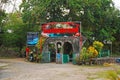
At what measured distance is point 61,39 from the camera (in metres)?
26.9

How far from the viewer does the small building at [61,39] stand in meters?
26.4

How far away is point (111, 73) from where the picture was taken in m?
3.79

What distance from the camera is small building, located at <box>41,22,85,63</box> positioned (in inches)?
1038

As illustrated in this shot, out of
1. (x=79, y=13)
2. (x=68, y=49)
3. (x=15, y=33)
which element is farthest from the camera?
(x=15, y=33)

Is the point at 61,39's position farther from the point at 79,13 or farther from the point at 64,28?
the point at 79,13

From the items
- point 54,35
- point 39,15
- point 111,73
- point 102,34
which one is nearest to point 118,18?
point 102,34

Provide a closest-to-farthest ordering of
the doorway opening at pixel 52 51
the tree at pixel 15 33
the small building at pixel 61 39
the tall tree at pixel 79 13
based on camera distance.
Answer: the small building at pixel 61 39 < the doorway opening at pixel 52 51 < the tall tree at pixel 79 13 < the tree at pixel 15 33

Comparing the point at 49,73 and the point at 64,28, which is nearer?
the point at 49,73

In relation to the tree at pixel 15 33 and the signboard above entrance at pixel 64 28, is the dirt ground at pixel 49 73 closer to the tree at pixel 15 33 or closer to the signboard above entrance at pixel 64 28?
the signboard above entrance at pixel 64 28

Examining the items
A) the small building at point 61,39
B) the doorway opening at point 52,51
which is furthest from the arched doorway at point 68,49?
the doorway opening at point 52,51

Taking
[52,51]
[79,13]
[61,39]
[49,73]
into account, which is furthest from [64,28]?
[49,73]

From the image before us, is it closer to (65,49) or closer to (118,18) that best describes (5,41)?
(65,49)

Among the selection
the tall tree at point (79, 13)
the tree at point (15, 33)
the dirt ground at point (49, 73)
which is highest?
the tall tree at point (79, 13)

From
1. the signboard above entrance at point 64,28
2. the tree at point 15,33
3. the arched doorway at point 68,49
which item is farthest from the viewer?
the tree at point 15,33
